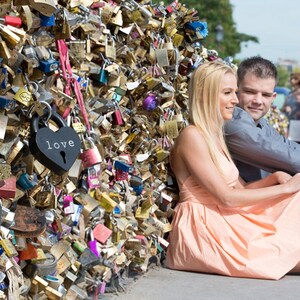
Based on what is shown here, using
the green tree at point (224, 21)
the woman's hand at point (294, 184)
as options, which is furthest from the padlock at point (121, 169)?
the green tree at point (224, 21)

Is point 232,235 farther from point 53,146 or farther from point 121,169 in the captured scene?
point 53,146

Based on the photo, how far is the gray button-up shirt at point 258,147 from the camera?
4.60m

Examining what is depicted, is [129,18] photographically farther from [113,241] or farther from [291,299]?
[291,299]

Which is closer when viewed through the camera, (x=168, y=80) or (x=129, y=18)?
(x=129, y=18)

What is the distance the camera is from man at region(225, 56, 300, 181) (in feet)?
15.1

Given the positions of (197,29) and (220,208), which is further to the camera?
(197,29)

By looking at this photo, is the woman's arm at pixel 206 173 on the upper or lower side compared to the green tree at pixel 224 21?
lower

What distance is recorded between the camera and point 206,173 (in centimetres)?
426

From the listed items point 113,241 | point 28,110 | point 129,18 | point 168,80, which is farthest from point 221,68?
point 28,110

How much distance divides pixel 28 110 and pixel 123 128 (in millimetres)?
1212

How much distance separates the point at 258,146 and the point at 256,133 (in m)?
0.08

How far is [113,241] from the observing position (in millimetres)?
3729

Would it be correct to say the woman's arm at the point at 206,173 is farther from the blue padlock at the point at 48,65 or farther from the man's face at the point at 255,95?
the blue padlock at the point at 48,65

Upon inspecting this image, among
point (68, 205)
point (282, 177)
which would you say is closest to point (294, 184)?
point (282, 177)
